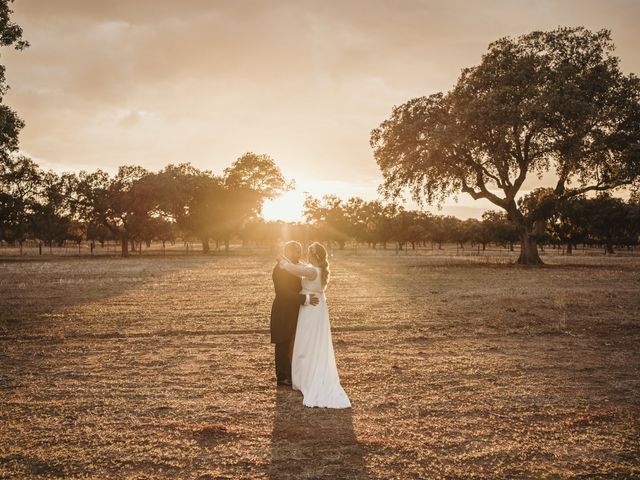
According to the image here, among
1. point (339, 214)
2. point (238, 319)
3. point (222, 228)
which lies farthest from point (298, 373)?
point (339, 214)

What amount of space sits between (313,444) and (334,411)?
44.4 inches

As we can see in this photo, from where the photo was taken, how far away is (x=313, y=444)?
16.9 ft

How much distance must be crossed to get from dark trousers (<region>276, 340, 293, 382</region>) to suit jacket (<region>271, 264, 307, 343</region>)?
12cm

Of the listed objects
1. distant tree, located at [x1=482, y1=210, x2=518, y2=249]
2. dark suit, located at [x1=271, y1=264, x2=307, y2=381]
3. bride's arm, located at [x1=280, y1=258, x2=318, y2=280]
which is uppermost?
distant tree, located at [x1=482, y1=210, x2=518, y2=249]

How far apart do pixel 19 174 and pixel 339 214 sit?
78.1 metres

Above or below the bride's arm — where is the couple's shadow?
below

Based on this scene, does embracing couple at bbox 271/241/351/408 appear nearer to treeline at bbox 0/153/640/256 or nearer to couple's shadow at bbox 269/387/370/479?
couple's shadow at bbox 269/387/370/479

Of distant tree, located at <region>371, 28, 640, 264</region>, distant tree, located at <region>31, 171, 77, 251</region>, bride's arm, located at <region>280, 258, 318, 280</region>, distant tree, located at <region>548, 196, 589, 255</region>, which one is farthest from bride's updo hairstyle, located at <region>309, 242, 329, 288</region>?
distant tree, located at <region>548, 196, 589, 255</region>

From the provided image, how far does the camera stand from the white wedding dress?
258 inches

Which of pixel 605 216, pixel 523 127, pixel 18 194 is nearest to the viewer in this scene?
pixel 523 127

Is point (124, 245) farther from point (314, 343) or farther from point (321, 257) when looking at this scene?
point (314, 343)

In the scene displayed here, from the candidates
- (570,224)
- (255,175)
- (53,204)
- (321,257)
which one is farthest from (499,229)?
(321,257)

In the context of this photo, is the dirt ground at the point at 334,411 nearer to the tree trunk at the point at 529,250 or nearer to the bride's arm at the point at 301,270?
the bride's arm at the point at 301,270

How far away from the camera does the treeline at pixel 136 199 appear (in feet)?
194
